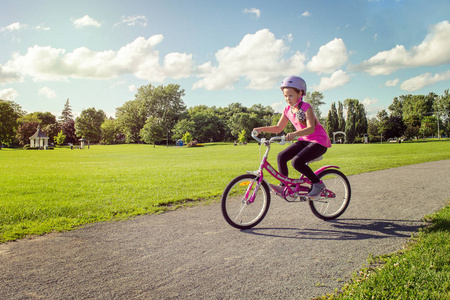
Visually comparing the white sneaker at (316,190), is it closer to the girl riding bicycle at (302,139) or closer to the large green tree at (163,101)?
the girl riding bicycle at (302,139)

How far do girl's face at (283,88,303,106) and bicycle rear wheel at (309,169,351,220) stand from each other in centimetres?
137

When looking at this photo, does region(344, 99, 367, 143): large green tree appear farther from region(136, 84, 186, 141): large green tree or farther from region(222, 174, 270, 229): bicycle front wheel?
region(222, 174, 270, 229): bicycle front wheel

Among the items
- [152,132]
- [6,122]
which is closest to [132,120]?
[152,132]

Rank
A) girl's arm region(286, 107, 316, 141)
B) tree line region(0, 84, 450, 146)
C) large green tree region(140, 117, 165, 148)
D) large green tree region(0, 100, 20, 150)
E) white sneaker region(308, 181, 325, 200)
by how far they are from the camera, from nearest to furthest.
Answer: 1. girl's arm region(286, 107, 316, 141)
2. white sneaker region(308, 181, 325, 200)
3. large green tree region(0, 100, 20, 150)
4. large green tree region(140, 117, 165, 148)
5. tree line region(0, 84, 450, 146)

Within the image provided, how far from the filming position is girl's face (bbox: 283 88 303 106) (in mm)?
4937

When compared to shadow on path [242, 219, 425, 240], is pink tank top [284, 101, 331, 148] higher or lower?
higher

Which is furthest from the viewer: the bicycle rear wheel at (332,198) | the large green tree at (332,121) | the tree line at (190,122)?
the large green tree at (332,121)

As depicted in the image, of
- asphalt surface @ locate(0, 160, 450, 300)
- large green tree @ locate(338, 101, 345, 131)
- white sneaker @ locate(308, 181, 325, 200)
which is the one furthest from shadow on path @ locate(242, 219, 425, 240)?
large green tree @ locate(338, 101, 345, 131)

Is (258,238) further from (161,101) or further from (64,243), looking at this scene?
(161,101)

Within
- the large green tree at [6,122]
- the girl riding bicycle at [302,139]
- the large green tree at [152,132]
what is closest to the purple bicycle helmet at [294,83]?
the girl riding bicycle at [302,139]

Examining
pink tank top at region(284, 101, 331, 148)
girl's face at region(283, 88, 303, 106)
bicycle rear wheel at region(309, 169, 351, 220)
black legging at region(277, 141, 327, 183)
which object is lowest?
bicycle rear wheel at region(309, 169, 351, 220)

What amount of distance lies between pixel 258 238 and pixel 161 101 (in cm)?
9142

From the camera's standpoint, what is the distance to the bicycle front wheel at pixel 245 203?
15.6 ft

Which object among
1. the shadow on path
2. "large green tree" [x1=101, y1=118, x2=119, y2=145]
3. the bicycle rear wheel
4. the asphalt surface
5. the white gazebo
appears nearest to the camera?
the asphalt surface
